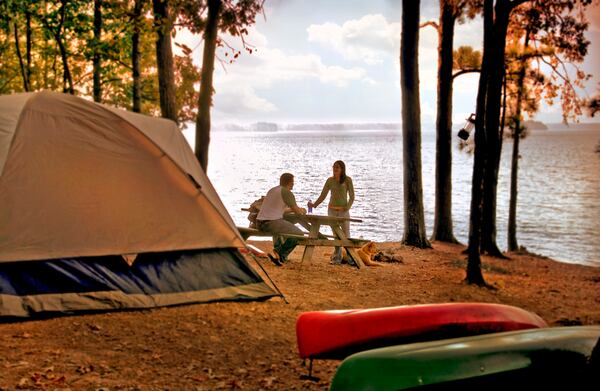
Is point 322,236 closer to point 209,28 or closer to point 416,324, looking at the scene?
point 209,28

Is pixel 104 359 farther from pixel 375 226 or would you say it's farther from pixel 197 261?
pixel 375 226

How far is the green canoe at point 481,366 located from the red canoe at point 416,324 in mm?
847

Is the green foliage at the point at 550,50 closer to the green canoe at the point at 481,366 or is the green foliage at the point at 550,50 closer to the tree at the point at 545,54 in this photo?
the tree at the point at 545,54

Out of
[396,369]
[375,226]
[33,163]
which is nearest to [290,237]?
[33,163]

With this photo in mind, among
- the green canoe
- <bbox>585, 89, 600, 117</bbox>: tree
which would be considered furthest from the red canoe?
<bbox>585, 89, 600, 117</bbox>: tree

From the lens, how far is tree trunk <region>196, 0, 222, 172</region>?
12.2 metres

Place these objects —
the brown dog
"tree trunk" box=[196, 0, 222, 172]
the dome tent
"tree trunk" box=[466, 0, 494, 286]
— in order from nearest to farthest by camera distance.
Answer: the dome tent < "tree trunk" box=[466, 0, 494, 286] < the brown dog < "tree trunk" box=[196, 0, 222, 172]

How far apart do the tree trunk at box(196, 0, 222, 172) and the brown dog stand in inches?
132

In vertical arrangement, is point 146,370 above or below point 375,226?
above

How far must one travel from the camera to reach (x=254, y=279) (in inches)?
305

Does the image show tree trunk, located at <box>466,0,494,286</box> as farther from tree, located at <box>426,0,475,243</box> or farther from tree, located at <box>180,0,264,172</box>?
tree, located at <box>426,0,475,243</box>

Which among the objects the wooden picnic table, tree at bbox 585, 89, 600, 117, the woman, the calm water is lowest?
the calm water

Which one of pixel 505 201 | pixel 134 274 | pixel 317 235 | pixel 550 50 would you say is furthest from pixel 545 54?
pixel 505 201

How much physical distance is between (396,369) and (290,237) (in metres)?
7.85
